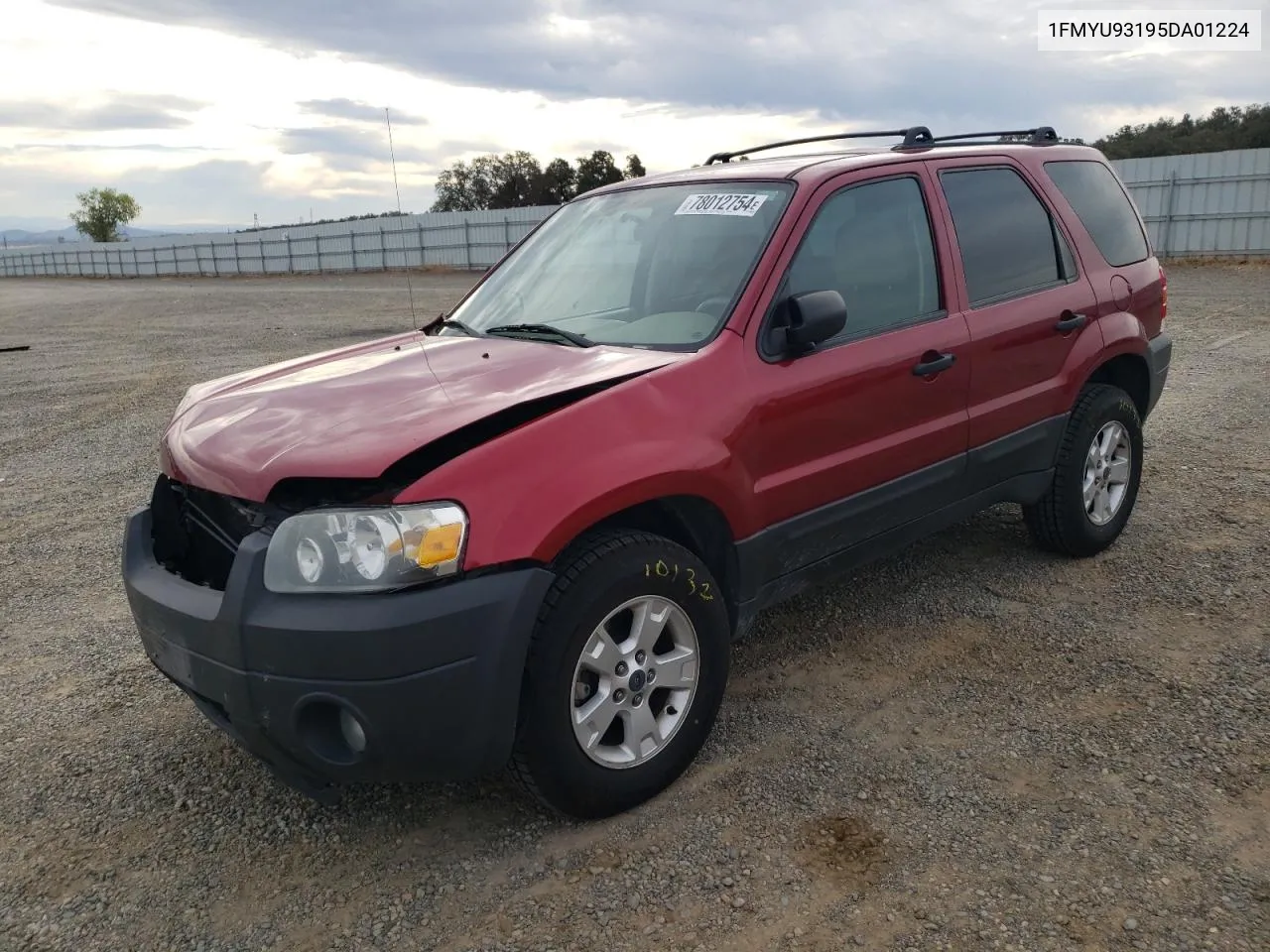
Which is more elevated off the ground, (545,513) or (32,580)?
(545,513)

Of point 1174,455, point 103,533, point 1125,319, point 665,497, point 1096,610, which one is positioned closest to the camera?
point 665,497

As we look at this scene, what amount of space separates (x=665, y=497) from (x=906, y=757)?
1105 millimetres

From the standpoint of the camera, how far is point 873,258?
11.6ft

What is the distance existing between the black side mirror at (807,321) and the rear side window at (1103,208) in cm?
202

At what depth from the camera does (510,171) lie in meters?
67.2

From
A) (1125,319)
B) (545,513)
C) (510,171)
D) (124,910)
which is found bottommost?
(124,910)

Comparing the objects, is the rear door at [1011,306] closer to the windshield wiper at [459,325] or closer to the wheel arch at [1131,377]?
the wheel arch at [1131,377]

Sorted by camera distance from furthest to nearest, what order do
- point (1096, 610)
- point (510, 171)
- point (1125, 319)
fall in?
1. point (510, 171)
2. point (1125, 319)
3. point (1096, 610)

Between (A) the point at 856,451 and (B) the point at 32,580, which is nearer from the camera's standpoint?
(A) the point at 856,451

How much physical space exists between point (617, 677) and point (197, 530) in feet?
4.36

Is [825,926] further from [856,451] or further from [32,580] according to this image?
[32,580]

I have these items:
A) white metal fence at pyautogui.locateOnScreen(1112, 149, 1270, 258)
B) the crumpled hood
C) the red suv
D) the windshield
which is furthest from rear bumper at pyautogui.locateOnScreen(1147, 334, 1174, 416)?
white metal fence at pyautogui.locateOnScreen(1112, 149, 1270, 258)

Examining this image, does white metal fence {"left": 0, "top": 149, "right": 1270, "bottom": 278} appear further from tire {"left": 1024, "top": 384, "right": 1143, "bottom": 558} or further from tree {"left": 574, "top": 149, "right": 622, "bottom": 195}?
tree {"left": 574, "top": 149, "right": 622, "bottom": 195}

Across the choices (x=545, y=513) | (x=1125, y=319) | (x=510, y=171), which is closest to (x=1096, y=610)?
(x=1125, y=319)
